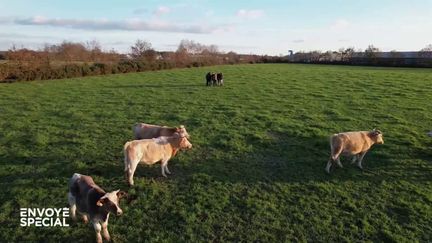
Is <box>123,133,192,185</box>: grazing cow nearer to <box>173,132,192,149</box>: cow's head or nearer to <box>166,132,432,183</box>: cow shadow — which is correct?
<box>173,132,192,149</box>: cow's head

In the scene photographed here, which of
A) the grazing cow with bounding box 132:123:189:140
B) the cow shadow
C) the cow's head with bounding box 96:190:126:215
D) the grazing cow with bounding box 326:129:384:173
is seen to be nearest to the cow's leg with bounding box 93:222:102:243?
the cow's head with bounding box 96:190:126:215

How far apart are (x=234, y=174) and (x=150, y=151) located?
2.05m

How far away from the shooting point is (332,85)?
2483 centimetres

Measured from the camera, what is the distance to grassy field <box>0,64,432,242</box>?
648 centimetres

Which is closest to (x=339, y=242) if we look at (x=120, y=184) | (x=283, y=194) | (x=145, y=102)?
(x=283, y=194)

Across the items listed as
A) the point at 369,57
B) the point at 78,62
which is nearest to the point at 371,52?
the point at 369,57

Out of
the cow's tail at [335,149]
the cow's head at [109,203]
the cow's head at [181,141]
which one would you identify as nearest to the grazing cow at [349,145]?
the cow's tail at [335,149]

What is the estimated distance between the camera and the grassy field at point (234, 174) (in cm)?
648

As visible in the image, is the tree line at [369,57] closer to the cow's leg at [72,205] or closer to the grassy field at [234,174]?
the grassy field at [234,174]

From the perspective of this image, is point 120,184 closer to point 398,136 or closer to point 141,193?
point 141,193

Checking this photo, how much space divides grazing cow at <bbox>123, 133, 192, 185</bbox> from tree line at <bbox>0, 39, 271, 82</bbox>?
24.7 m

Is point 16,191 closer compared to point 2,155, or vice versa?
point 16,191

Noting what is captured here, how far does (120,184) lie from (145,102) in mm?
10078

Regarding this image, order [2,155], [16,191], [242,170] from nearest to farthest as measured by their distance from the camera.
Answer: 1. [16,191]
2. [242,170]
3. [2,155]
